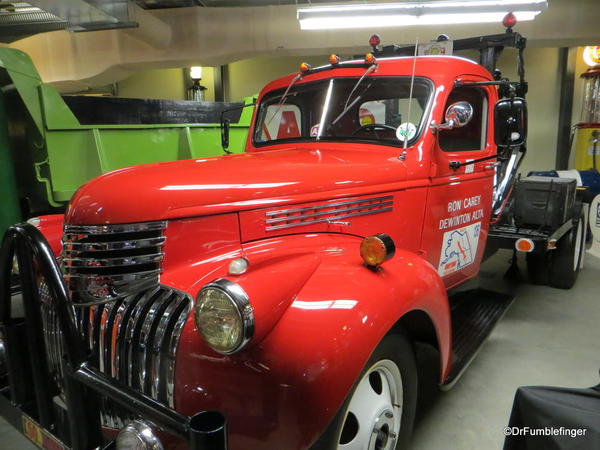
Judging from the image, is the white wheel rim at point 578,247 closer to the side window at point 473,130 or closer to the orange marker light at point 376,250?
the side window at point 473,130

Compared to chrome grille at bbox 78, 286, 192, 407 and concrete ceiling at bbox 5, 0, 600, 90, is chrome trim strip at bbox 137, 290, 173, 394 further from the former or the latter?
concrete ceiling at bbox 5, 0, 600, 90

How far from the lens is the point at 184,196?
1640 millimetres

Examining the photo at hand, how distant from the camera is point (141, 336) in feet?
4.76

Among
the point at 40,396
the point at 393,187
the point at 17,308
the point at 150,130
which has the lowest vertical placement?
the point at 17,308

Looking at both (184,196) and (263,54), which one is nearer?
(184,196)

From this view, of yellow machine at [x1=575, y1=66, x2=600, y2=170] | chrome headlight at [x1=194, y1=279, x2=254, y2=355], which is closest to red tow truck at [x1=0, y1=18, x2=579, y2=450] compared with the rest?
chrome headlight at [x1=194, y1=279, x2=254, y2=355]

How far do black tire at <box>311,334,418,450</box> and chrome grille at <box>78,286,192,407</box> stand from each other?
0.50 metres

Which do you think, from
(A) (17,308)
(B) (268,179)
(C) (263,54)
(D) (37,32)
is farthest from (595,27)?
(D) (37,32)

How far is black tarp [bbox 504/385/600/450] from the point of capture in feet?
4.06

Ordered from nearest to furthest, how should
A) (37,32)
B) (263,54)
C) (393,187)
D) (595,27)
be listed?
(393,187) → (595,27) → (263,54) → (37,32)

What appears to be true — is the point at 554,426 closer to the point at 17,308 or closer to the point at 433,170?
the point at 433,170

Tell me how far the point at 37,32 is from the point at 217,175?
10.8 metres

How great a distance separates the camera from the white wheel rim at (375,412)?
5.24 feet

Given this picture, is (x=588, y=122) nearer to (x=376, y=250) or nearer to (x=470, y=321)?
(x=470, y=321)
